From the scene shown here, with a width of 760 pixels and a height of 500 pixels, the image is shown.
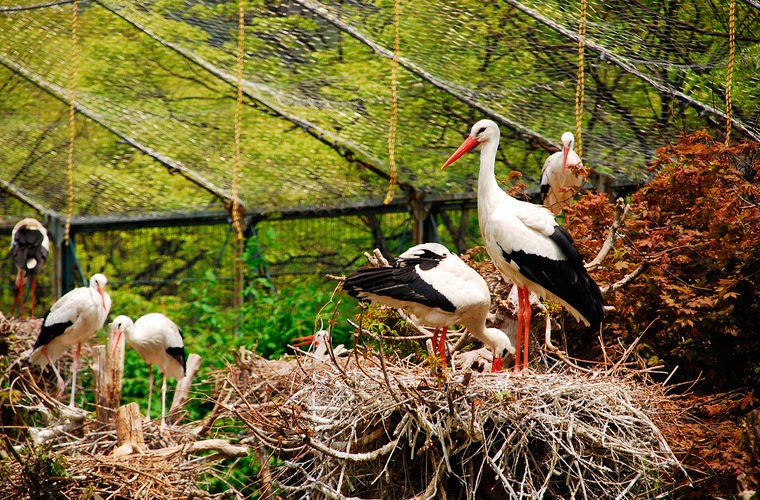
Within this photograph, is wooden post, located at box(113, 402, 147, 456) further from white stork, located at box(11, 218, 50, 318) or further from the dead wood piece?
white stork, located at box(11, 218, 50, 318)

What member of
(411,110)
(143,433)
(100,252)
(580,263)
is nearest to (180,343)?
(143,433)

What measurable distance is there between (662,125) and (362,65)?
8.61 ft

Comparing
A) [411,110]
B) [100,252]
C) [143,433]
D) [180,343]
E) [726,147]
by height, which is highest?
[726,147]

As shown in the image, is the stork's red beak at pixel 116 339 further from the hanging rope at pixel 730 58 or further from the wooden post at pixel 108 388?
the hanging rope at pixel 730 58

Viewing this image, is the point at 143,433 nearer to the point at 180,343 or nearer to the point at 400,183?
the point at 180,343

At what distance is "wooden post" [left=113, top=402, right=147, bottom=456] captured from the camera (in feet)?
23.0

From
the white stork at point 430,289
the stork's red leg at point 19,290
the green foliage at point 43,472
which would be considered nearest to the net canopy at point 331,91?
the stork's red leg at point 19,290

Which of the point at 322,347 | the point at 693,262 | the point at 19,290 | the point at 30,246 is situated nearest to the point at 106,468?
the point at 322,347

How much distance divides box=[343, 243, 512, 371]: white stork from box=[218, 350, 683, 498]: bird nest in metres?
0.37

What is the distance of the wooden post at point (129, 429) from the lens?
7.00m

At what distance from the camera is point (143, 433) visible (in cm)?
764

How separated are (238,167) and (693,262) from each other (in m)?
5.24

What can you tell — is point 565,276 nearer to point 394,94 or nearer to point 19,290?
point 394,94

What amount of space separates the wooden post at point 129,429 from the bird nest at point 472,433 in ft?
5.48
